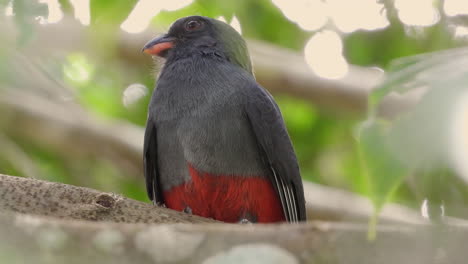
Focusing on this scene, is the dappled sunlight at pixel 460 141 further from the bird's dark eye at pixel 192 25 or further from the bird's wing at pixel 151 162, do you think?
the bird's dark eye at pixel 192 25

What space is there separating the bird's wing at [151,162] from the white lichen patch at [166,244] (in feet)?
8.27

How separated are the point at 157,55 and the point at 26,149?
Result: 3181 mm

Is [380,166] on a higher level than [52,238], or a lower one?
higher

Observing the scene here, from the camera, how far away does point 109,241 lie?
158 centimetres

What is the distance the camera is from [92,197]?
8.32 ft

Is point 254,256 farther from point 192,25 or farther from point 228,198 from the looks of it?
point 192,25

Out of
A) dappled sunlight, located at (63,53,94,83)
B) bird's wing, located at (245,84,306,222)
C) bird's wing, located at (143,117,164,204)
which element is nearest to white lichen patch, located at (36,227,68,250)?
bird's wing, located at (245,84,306,222)

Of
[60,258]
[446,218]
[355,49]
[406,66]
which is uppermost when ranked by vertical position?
[355,49]

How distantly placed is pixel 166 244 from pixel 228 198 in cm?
210

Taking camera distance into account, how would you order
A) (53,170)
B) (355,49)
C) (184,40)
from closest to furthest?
1. (184,40)
2. (355,49)
3. (53,170)

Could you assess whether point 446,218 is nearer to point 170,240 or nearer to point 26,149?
point 170,240

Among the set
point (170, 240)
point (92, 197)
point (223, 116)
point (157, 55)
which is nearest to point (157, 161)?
point (223, 116)

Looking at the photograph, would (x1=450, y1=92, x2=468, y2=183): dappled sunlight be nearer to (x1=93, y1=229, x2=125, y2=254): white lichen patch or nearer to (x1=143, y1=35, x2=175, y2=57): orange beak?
(x1=93, y1=229, x2=125, y2=254): white lichen patch

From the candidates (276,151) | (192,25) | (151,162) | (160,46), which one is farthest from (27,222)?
(192,25)
